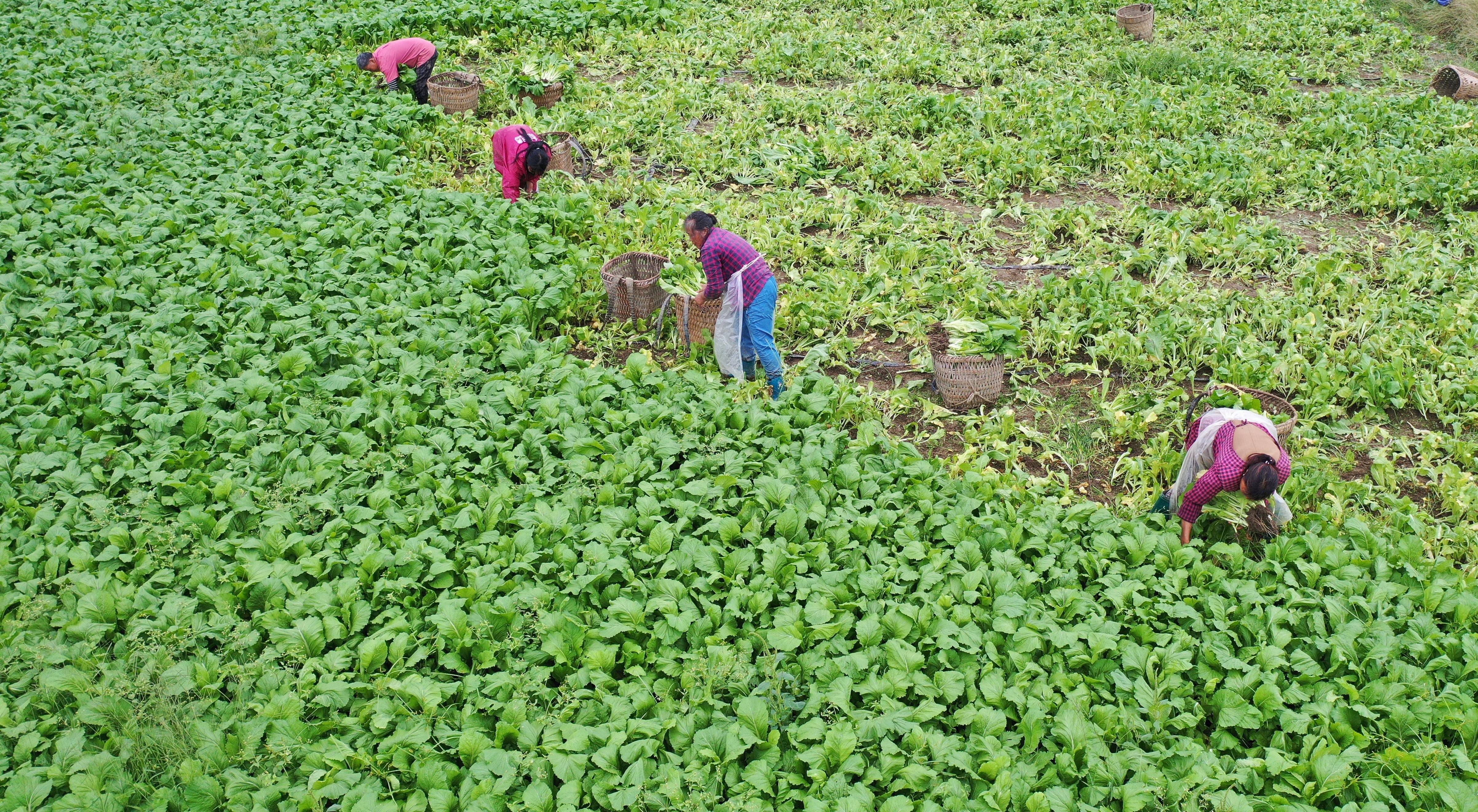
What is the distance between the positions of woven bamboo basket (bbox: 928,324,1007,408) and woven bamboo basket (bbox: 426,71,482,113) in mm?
7173

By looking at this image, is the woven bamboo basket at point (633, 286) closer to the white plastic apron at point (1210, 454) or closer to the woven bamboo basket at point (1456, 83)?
the white plastic apron at point (1210, 454)

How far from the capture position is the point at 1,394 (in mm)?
6383

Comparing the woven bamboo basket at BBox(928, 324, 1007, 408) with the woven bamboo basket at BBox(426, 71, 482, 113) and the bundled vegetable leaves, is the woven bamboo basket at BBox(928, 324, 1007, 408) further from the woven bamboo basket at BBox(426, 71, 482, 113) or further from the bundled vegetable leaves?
Result: the woven bamboo basket at BBox(426, 71, 482, 113)

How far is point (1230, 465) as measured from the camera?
530cm

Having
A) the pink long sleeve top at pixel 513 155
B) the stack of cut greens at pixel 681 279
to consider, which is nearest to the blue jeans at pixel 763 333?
the stack of cut greens at pixel 681 279

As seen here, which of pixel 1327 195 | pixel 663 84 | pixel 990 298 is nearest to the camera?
pixel 990 298

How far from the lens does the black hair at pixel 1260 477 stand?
5.05 m

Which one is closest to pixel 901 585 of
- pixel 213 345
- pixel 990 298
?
pixel 990 298

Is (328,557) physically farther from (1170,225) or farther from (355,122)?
(1170,225)

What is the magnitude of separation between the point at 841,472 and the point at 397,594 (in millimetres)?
2586

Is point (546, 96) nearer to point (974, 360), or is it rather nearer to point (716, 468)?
point (974, 360)

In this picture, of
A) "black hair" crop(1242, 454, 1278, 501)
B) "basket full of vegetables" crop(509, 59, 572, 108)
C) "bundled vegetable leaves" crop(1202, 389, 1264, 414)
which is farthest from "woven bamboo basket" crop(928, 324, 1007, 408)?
"basket full of vegetables" crop(509, 59, 572, 108)

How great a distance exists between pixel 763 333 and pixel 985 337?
1722 mm

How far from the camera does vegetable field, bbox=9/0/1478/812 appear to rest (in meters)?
4.33
